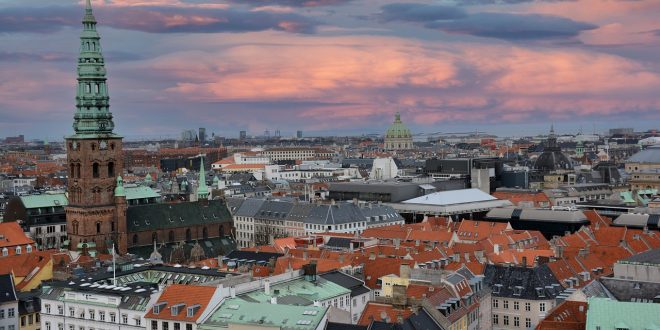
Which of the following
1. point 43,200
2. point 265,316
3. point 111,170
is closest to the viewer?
point 265,316

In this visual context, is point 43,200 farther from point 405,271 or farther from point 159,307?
point 159,307

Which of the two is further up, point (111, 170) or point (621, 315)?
point (111, 170)

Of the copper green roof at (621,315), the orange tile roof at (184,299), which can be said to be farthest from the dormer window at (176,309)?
the copper green roof at (621,315)

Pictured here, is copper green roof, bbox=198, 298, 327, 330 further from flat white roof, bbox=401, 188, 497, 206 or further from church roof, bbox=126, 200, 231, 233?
flat white roof, bbox=401, 188, 497, 206

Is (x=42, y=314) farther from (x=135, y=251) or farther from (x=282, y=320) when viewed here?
(x=135, y=251)

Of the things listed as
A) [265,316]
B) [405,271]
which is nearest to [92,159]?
[405,271]

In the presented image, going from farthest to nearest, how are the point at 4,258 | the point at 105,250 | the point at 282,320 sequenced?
the point at 105,250 → the point at 4,258 → the point at 282,320

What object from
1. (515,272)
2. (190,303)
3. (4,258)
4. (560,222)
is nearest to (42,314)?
(190,303)

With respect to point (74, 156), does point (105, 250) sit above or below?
below
